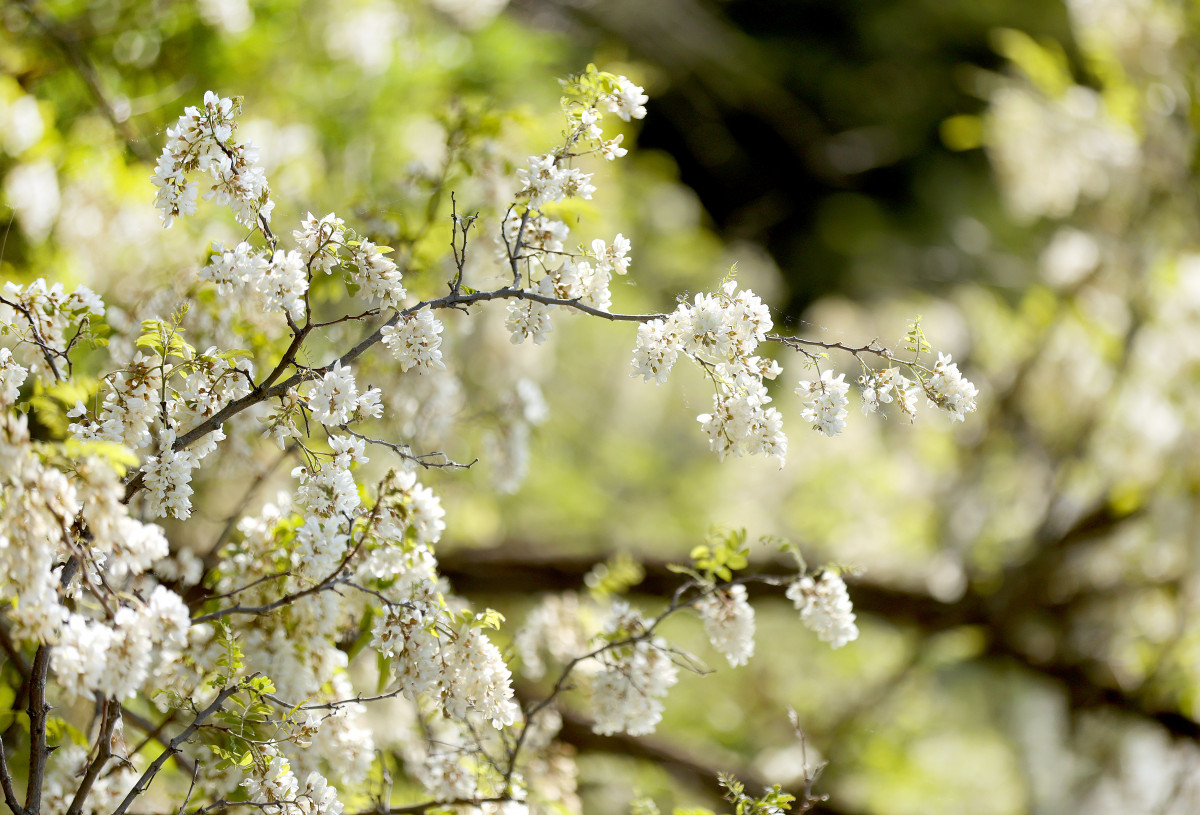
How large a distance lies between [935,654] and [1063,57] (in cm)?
236

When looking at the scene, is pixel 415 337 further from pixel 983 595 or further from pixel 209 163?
pixel 983 595

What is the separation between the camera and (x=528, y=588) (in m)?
2.16

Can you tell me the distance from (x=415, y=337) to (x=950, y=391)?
499 millimetres

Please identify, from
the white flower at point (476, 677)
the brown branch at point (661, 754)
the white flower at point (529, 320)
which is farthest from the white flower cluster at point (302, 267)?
the brown branch at point (661, 754)

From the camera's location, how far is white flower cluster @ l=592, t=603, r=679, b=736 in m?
0.95

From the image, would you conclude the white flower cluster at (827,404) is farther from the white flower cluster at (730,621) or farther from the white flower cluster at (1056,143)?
the white flower cluster at (1056,143)

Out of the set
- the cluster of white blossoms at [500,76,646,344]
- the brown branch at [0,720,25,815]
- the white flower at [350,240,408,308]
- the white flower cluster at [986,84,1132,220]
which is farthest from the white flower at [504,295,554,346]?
the white flower cluster at [986,84,1132,220]

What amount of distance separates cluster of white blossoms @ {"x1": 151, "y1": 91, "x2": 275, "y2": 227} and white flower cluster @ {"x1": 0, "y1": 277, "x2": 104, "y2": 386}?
17 cm

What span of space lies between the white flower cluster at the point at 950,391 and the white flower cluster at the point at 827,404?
79 mm

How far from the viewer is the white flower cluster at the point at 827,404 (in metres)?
0.78

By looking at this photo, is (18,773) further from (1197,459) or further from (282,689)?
(1197,459)

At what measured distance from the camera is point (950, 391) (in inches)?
30.7

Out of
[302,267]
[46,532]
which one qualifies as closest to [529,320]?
[302,267]

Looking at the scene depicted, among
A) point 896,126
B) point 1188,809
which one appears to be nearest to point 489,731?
point 1188,809
